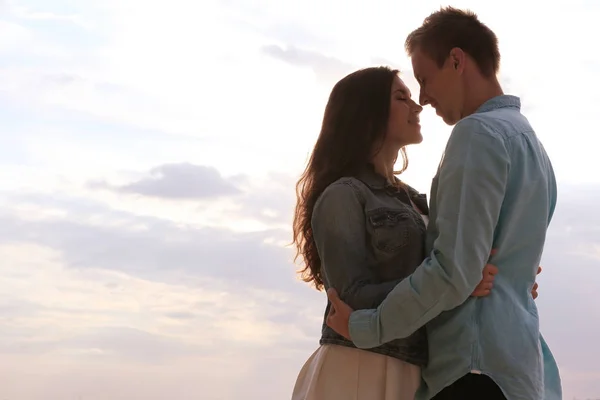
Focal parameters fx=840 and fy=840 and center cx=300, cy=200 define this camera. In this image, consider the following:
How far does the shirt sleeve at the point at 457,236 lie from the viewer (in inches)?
112

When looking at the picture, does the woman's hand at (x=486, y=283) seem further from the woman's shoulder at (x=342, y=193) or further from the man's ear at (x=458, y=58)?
the man's ear at (x=458, y=58)

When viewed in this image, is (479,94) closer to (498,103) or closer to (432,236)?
(498,103)

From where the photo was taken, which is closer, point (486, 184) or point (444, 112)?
point (486, 184)

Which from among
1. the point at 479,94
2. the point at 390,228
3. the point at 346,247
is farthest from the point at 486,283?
the point at 479,94

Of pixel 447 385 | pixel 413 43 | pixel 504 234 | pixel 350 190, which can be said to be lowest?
pixel 447 385

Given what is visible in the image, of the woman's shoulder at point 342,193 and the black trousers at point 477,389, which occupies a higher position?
the woman's shoulder at point 342,193

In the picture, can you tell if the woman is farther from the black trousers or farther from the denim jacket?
the black trousers

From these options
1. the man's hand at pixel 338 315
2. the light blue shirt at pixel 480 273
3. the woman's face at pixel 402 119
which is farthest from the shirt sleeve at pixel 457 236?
the woman's face at pixel 402 119

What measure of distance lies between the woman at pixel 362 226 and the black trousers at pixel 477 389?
254 mm

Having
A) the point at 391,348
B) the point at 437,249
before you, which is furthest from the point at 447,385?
the point at 437,249

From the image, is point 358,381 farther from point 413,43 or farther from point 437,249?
point 413,43

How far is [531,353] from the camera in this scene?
9.62ft

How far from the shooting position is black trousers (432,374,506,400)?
2.89 m

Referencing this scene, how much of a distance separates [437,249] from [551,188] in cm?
71
